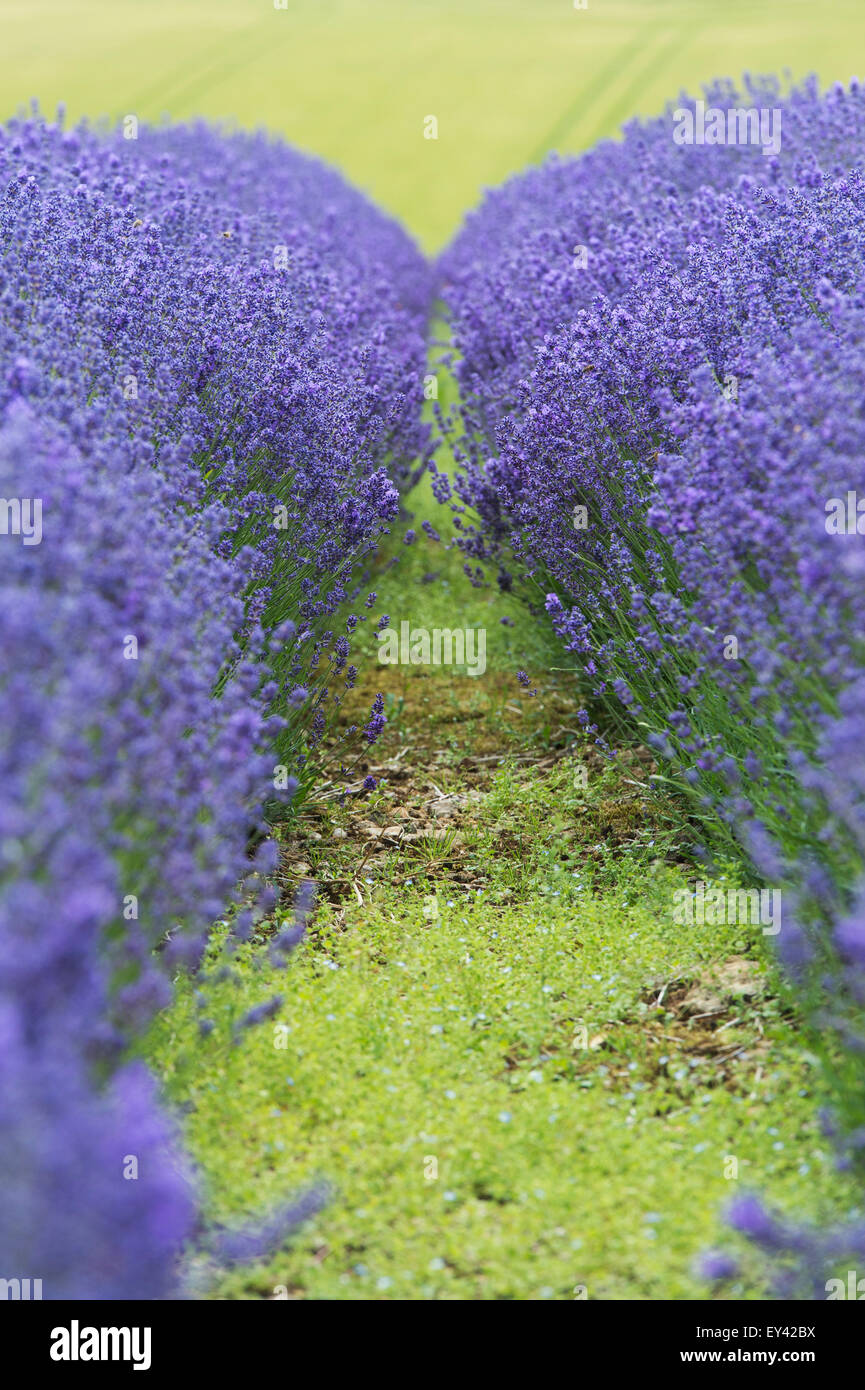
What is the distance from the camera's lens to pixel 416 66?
2494cm

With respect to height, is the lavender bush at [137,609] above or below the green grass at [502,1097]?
above

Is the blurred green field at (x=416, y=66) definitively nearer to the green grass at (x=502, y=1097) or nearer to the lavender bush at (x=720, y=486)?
the lavender bush at (x=720, y=486)

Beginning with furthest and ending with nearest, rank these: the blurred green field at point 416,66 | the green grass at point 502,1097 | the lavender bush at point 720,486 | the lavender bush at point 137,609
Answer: the blurred green field at point 416,66, the lavender bush at point 720,486, the green grass at point 502,1097, the lavender bush at point 137,609

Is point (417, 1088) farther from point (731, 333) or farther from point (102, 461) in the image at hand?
point (731, 333)

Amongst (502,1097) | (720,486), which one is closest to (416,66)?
(720,486)

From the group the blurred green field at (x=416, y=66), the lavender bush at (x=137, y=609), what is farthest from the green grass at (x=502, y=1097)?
the blurred green field at (x=416, y=66)

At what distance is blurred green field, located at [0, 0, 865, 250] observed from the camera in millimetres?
20906

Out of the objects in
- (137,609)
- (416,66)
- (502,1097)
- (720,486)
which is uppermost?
(416,66)

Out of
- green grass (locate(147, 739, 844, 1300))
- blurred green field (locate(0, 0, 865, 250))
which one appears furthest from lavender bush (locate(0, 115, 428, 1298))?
blurred green field (locate(0, 0, 865, 250))

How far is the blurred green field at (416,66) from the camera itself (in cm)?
2091

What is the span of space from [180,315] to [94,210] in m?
0.73

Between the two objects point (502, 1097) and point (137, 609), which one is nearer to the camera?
point (137, 609)

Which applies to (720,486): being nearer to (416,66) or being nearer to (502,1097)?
(502,1097)

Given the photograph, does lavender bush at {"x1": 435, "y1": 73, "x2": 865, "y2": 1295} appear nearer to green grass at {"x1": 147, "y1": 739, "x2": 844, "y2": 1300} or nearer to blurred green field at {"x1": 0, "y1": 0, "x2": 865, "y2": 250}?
green grass at {"x1": 147, "y1": 739, "x2": 844, "y2": 1300}
